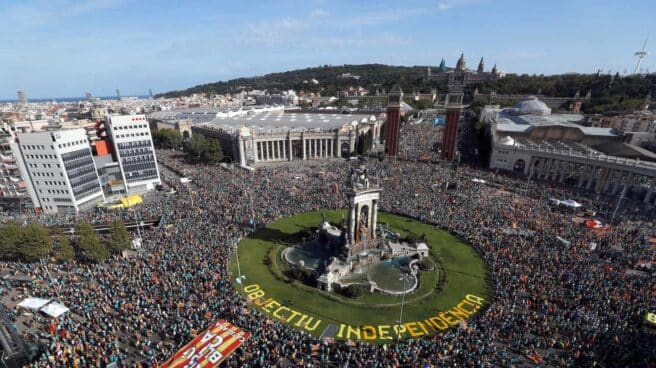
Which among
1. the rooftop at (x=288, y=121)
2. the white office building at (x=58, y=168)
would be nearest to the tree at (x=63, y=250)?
the white office building at (x=58, y=168)

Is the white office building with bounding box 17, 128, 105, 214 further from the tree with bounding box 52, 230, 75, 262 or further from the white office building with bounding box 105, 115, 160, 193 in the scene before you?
the tree with bounding box 52, 230, 75, 262

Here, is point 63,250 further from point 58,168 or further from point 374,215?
point 374,215

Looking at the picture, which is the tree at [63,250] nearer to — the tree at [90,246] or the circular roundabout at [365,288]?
the tree at [90,246]

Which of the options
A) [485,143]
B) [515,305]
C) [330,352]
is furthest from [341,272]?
[485,143]

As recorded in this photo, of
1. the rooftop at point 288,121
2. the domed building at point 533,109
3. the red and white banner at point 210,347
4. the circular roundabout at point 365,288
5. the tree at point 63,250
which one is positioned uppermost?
the domed building at point 533,109

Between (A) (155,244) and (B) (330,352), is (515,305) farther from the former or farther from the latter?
(A) (155,244)

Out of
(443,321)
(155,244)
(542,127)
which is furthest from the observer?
(542,127)
